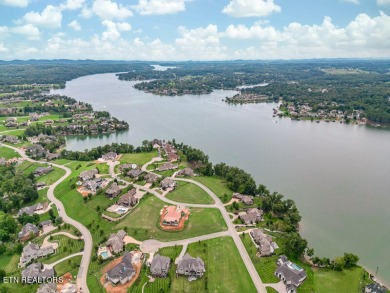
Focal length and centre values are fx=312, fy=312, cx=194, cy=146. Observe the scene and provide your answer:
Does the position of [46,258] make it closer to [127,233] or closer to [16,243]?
[16,243]

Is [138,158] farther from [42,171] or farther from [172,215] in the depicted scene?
[172,215]

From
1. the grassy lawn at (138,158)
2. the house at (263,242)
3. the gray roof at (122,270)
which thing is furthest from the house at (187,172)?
the gray roof at (122,270)

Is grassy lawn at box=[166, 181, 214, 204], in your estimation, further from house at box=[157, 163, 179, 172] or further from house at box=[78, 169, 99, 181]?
house at box=[78, 169, 99, 181]

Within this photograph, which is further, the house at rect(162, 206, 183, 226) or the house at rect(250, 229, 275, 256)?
the house at rect(162, 206, 183, 226)

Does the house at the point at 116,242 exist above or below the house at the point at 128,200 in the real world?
below

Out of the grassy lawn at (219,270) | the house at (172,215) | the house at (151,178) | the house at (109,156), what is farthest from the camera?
the house at (109,156)

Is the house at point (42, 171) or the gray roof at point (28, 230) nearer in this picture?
the gray roof at point (28, 230)

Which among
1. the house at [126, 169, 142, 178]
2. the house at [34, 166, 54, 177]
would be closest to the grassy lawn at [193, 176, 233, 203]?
the house at [126, 169, 142, 178]

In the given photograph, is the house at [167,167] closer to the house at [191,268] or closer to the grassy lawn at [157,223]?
the grassy lawn at [157,223]
